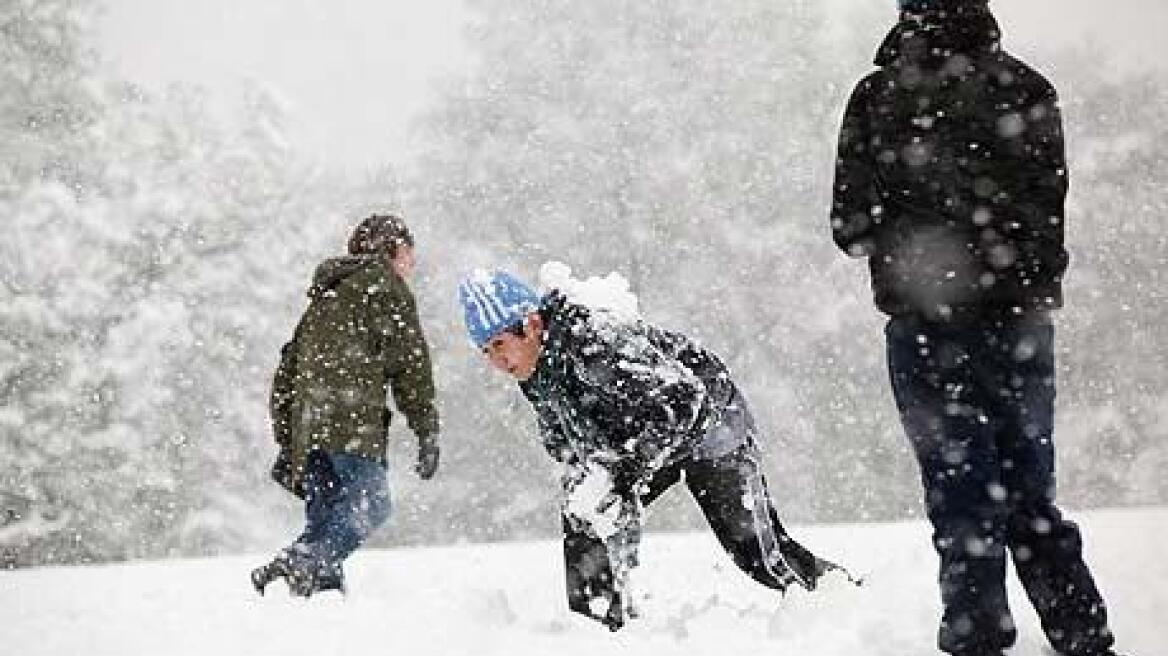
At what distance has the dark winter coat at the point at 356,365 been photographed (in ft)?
17.9

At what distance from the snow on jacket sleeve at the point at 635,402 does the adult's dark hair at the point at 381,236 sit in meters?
1.82

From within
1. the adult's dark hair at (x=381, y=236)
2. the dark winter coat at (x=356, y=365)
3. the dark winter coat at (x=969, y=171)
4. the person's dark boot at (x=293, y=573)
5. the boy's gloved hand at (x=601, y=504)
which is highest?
the adult's dark hair at (x=381, y=236)

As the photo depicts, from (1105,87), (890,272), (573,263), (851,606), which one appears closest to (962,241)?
(890,272)

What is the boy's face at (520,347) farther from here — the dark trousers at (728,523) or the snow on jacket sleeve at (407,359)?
the snow on jacket sleeve at (407,359)

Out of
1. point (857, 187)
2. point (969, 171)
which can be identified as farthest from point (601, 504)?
point (969, 171)

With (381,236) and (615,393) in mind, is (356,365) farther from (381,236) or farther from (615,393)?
(615,393)

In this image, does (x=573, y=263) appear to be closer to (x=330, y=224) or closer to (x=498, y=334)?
(x=330, y=224)

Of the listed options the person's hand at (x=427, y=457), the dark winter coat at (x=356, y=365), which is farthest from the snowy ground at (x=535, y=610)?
the dark winter coat at (x=356, y=365)

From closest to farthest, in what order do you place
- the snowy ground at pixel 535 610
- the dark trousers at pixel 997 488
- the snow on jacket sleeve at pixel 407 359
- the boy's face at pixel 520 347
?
1. the dark trousers at pixel 997 488
2. the snowy ground at pixel 535 610
3. the boy's face at pixel 520 347
4. the snow on jacket sleeve at pixel 407 359

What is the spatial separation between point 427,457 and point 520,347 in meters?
1.51

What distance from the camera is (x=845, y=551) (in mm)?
6160

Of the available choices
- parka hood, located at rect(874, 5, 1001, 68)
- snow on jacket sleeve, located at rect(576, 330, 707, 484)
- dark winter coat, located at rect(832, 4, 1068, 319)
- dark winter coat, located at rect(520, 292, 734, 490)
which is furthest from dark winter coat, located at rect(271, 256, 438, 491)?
parka hood, located at rect(874, 5, 1001, 68)

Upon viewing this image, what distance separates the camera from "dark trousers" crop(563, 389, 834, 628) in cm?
431

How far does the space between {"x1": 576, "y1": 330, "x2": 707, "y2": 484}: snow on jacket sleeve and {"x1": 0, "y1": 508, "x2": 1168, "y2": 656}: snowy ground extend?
19.1 inches
